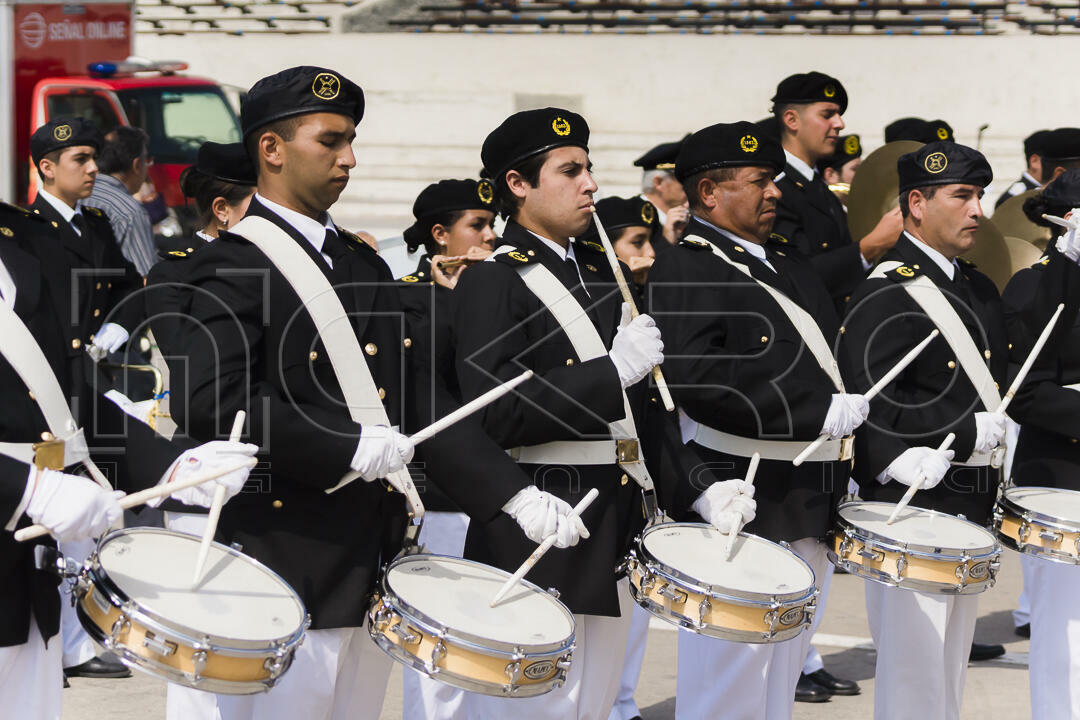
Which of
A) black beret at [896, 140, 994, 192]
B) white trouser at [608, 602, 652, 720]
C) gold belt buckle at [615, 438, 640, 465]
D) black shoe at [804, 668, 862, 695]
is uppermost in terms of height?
black beret at [896, 140, 994, 192]

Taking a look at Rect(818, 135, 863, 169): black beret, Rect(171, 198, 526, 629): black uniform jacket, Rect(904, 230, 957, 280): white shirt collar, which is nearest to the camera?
Rect(171, 198, 526, 629): black uniform jacket

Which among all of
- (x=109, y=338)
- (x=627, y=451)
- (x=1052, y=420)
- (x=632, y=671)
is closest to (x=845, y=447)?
(x=627, y=451)

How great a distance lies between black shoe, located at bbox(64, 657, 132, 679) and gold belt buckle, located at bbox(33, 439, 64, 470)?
3297 mm

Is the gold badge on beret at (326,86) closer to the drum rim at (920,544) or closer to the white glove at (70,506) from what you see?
the white glove at (70,506)

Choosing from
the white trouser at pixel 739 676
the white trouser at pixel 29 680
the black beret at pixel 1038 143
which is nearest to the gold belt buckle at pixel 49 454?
the white trouser at pixel 29 680

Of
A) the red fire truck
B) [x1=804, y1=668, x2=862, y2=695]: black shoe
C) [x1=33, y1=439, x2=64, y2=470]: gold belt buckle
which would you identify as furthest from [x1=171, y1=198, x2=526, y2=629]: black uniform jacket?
the red fire truck

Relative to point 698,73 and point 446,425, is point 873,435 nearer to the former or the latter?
point 446,425

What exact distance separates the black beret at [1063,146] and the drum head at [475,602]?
5406 mm

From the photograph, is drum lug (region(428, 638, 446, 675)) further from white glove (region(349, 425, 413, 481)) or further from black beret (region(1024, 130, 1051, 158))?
black beret (region(1024, 130, 1051, 158))

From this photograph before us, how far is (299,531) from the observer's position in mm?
3539

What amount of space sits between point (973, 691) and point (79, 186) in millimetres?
4638

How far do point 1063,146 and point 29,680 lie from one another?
6387mm

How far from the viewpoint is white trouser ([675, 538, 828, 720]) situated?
461cm

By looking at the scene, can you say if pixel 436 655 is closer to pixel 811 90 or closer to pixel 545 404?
pixel 545 404
